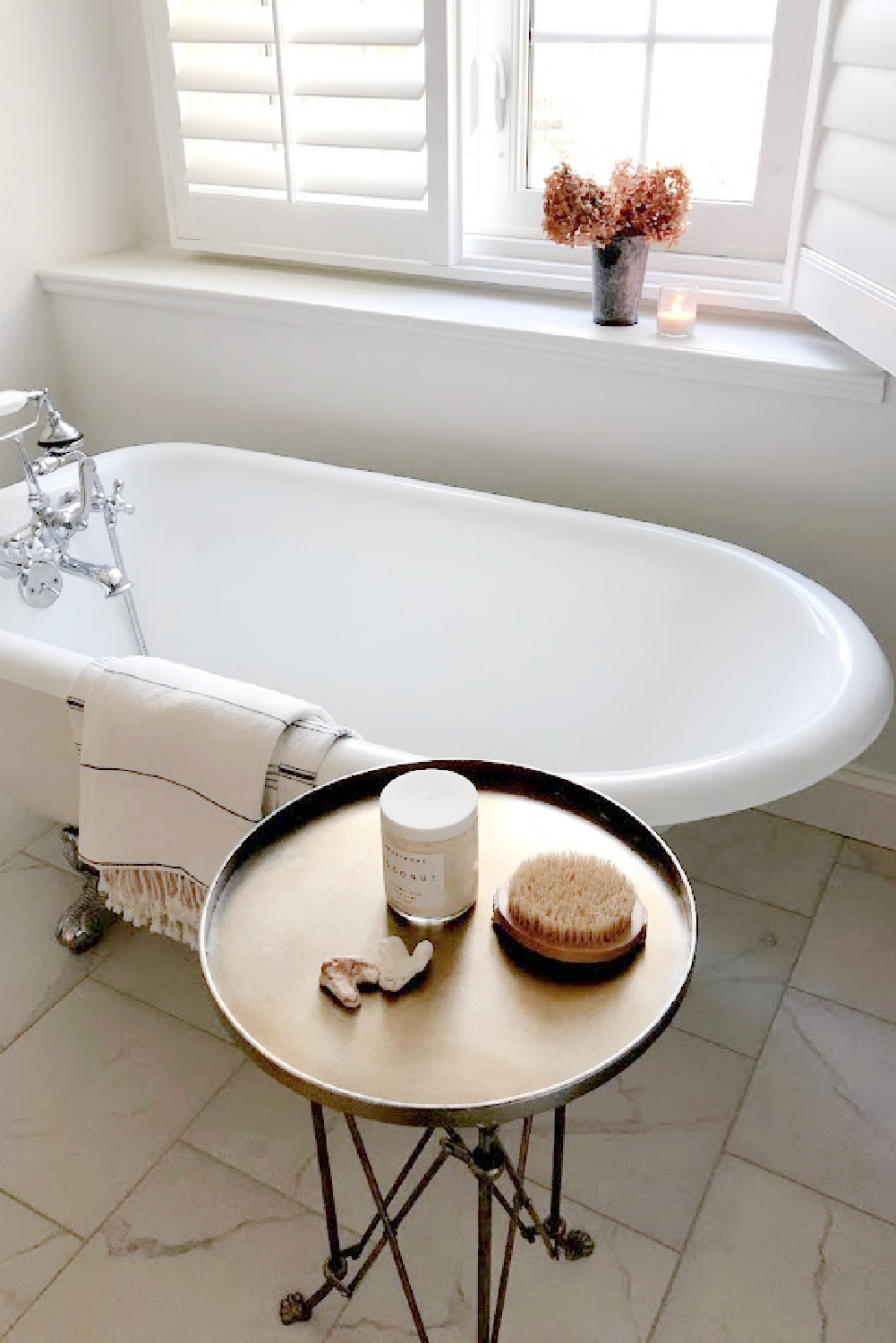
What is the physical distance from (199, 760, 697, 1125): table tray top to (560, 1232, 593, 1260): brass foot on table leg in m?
0.59

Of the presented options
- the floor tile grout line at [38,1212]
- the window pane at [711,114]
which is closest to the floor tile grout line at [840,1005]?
the floor tile grout line at [38,1212]

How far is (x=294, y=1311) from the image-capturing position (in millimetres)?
1192

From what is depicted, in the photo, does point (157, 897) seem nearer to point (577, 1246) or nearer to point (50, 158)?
point (577, 1246)

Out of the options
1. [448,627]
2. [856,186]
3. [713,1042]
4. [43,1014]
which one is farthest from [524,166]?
[43,1014]

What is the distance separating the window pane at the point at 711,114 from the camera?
1790mm

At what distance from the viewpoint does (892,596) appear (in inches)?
67.3

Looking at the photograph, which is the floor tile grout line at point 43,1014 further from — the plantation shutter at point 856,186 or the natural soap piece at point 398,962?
the plantation shutter at point 856,186

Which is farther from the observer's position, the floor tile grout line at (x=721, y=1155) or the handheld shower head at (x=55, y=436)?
the handheld shower head at (x=55, y=436)

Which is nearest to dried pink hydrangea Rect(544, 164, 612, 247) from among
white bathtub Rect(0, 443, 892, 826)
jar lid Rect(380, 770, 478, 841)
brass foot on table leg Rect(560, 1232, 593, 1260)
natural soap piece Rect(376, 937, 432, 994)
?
white bathtub Rect(0, 443, 892, 826)

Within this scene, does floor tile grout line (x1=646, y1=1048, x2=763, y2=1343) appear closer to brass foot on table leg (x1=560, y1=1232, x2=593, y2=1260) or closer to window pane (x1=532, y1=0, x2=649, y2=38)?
brass foot on table leg (x1=560, y1=1232, x2=593, y2=1260)

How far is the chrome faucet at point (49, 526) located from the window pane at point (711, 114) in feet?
3.62

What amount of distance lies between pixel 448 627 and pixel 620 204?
729 mm

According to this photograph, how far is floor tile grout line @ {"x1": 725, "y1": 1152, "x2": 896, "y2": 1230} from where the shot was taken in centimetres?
129

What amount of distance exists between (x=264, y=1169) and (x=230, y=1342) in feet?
0.69
